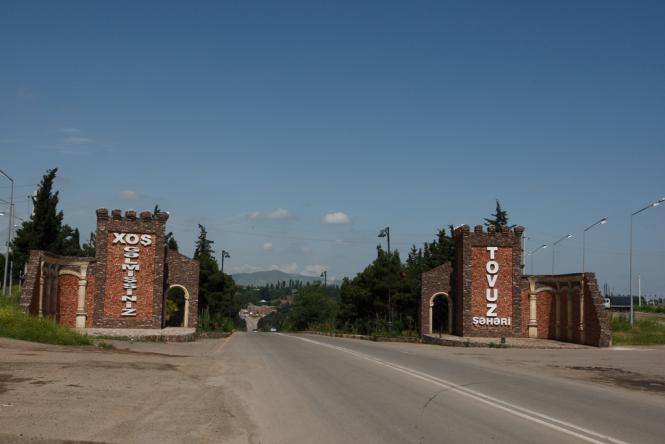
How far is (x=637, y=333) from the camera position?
40625 mm

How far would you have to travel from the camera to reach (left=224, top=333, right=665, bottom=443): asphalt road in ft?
32.7

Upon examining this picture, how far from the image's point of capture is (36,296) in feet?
113

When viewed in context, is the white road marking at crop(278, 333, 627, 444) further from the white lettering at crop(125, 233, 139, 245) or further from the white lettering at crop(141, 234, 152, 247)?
the white lettering at crop(125, 233, 139, 245)

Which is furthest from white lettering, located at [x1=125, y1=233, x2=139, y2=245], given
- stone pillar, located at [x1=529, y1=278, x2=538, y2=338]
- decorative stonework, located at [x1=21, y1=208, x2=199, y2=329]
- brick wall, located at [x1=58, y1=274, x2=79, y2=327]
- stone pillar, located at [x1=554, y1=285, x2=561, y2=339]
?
stone pillar, located at [x1=554, y1=285, x2=561, y2=339]

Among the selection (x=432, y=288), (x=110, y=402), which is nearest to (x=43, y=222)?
(x=432, y=288)

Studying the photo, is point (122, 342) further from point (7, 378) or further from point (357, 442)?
point (357, 442)

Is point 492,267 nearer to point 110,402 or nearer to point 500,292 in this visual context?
point 500,292

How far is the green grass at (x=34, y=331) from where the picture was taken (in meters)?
23.8

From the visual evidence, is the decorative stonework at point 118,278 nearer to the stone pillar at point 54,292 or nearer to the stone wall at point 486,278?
the stone pillar at point 54,292

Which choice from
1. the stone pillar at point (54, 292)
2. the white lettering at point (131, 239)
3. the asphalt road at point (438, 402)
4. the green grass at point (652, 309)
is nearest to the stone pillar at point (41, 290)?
the stone pillar at point (54, 292)

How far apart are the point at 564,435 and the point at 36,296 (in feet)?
101

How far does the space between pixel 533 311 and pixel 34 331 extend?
2865 cm

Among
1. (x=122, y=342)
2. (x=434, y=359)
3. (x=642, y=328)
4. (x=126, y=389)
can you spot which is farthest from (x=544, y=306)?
(x=126, y=389)

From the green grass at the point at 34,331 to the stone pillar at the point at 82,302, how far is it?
1331cm
